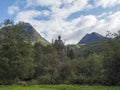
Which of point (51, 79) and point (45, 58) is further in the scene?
point (45, 58)

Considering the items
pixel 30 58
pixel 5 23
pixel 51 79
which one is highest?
pixel 5 23

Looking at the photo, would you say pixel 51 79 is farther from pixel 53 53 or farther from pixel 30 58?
pixel 53 53

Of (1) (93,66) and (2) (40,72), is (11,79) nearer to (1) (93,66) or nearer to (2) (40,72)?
(1) (93,66)

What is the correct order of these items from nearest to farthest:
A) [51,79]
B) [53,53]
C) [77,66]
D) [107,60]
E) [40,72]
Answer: [107,60]
[51,79]
[77,66]
[40,72]
[53,53]

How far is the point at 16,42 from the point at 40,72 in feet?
148

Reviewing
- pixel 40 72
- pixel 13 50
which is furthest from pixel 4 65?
pixel 40 72

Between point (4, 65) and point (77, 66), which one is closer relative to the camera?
Result: point (4, 65)

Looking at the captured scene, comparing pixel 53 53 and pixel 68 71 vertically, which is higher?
pixel 53 53

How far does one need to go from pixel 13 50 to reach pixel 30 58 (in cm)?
491

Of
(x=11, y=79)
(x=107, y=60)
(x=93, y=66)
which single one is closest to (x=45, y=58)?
(x=93, y=66)

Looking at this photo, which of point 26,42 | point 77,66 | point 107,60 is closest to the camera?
point 107,60

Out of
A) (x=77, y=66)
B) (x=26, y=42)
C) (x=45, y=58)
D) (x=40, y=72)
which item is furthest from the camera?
(x=45, y=58)

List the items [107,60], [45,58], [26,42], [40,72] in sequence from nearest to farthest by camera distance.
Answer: [107,60] < [26,42] < [40,72] < [45,58]

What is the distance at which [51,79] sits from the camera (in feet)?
283
